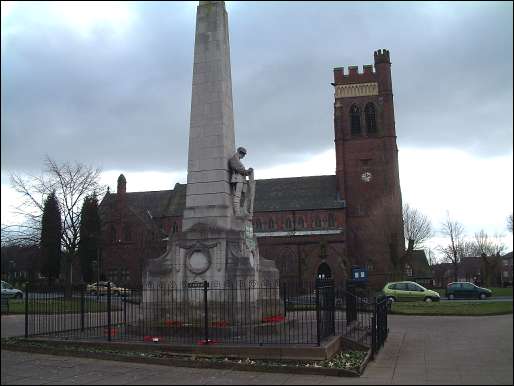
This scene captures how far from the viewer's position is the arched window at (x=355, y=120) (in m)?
61.9

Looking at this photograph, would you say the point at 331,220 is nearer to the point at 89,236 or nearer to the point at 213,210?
the point at 89,236

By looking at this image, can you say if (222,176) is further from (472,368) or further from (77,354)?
(472,368)

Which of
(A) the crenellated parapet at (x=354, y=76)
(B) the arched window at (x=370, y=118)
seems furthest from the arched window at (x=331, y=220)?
(A) the crenellated parapet at (x=354, y=76)

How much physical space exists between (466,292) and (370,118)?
31607 mm

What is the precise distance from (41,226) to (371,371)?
3646 cm

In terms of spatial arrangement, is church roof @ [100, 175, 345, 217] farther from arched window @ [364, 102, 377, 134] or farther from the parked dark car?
the parked dark car

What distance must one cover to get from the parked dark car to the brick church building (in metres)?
19.9

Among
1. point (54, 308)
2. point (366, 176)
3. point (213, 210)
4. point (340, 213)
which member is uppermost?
point (366, 176)

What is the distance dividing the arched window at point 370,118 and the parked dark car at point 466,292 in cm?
2924

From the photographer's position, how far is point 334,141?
62094 mm

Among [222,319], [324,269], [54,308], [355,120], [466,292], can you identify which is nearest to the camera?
[222,319]

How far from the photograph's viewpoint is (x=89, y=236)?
47125mm

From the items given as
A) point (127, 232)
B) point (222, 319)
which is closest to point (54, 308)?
point (222, 319)

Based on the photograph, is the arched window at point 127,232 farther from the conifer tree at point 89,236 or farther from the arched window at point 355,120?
the arched window at point 355,120
